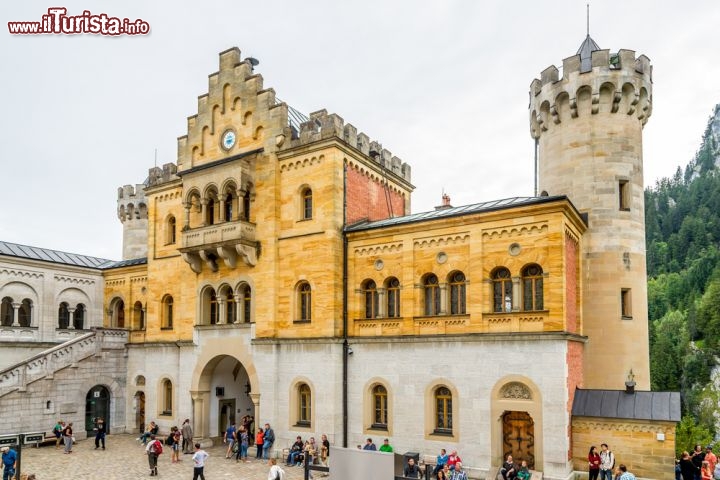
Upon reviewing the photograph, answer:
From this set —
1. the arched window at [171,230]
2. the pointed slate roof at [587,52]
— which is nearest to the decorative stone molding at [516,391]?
the pointed slate roof at [587,52]

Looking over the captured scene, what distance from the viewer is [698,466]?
19922 mm

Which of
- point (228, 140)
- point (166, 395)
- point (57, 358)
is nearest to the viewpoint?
point (228, 140)

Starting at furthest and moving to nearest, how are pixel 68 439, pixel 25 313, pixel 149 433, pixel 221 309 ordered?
pixel 25 313 < pixel 221 309 < pixel 149 433 < pixel 68 439

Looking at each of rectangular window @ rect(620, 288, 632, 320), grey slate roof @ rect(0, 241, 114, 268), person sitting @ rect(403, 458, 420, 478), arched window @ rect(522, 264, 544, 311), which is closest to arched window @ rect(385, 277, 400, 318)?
arched window @ rect(522, 264, 544, 311)

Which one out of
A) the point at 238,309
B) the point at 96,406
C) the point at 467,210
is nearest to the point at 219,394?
the point at 238,309

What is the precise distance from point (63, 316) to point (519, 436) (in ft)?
92.0

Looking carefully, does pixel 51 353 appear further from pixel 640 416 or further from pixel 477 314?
pixel 640 416

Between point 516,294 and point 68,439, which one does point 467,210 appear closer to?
point 516,294

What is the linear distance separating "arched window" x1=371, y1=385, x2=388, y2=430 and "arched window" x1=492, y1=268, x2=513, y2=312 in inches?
236

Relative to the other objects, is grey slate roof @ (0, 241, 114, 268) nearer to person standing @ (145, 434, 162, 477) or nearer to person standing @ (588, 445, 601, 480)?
person standing @ (145, 434, 162, 477)

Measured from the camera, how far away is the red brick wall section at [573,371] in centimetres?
2073

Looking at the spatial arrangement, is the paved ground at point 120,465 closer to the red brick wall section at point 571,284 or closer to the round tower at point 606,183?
the red brick wall section at point 571,284

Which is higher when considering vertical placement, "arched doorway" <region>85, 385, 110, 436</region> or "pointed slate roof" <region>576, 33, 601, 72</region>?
"pointed slate roof" <region>576, 33, 601, 72</region>

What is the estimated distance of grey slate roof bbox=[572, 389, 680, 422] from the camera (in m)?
20.0
